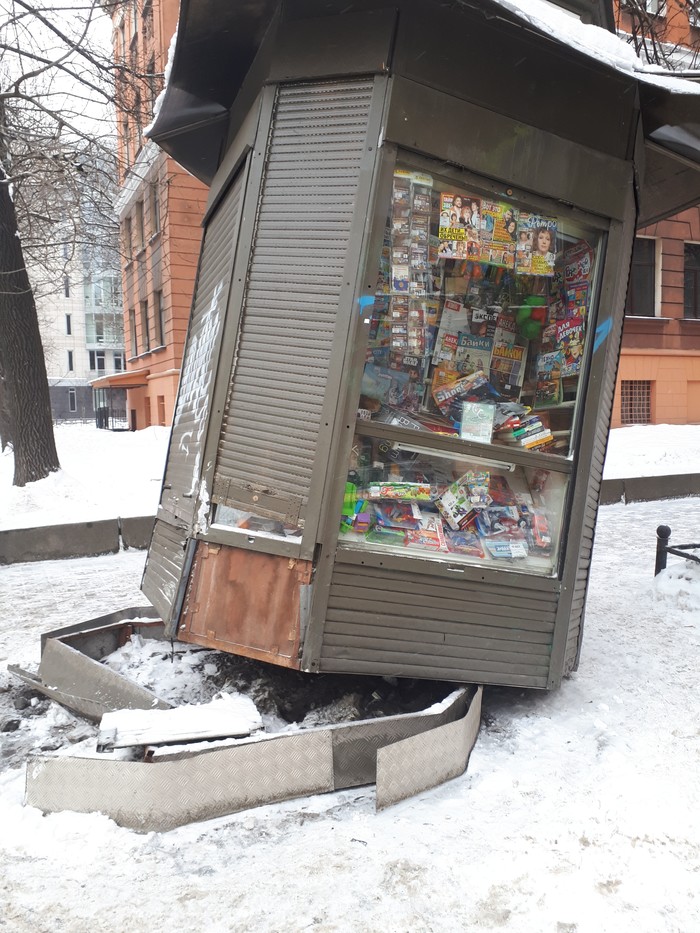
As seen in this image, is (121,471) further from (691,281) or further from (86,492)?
(691,281)

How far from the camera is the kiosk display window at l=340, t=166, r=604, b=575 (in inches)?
150

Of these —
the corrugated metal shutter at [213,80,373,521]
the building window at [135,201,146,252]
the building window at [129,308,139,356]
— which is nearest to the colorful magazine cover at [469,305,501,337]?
the corrugated metal shutter at [213,80,373,521]

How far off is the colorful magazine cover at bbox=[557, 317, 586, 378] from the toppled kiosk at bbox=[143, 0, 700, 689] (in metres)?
0.02

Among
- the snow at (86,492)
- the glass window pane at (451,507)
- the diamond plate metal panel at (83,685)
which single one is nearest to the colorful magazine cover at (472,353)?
the glass window pane at (451,507)

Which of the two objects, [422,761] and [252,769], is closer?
[252,769]

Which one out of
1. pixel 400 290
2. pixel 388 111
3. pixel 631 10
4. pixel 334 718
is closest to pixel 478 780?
pixel 334 718

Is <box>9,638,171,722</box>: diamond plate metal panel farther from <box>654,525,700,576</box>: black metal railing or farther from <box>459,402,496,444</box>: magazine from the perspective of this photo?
<box>654,525,700,576</box>: black metal railing

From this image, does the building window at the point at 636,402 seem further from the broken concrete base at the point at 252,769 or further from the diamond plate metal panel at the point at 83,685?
the diamond plate metal panel at the point at 83,685

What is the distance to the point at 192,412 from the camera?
4449 mm

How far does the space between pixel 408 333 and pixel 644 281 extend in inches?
693

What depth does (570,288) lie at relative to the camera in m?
4.33

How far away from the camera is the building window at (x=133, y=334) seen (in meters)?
27.5

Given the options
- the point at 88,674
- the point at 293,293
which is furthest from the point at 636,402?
the point at 88,674

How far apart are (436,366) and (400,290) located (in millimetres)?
504
